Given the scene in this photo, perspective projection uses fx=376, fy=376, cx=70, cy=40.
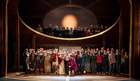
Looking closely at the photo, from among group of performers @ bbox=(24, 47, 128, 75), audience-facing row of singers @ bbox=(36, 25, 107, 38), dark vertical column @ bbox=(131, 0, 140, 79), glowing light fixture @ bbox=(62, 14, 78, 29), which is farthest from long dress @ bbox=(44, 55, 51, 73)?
dark vertical column @ bbox=(131, 0, 140, 79)

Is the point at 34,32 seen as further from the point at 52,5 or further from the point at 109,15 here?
the point at 109,15

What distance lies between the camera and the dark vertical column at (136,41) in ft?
46.9

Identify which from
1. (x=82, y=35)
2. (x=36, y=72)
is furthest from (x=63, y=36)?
(x=36, y=72)

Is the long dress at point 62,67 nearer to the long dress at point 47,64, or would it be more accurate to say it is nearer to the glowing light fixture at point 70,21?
the long dress at point 47,64

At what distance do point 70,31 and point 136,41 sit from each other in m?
3.39

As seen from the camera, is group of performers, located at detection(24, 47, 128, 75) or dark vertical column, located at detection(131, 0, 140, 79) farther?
group of performers, located at detection(24, 47, 128, 75)

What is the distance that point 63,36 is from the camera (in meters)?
16.6

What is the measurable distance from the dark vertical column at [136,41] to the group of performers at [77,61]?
0.79 m

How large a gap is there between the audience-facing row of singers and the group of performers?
108 centimetres

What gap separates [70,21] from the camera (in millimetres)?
16750

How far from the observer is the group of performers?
15.4m

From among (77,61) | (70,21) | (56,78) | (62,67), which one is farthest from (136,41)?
(70,21)

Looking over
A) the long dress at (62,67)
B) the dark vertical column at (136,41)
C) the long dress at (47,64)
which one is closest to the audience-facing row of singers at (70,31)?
the long dress at (47,64)

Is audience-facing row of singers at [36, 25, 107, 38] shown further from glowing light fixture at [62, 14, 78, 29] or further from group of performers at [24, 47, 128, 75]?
group of performers at [24, 47, 128, 75]
